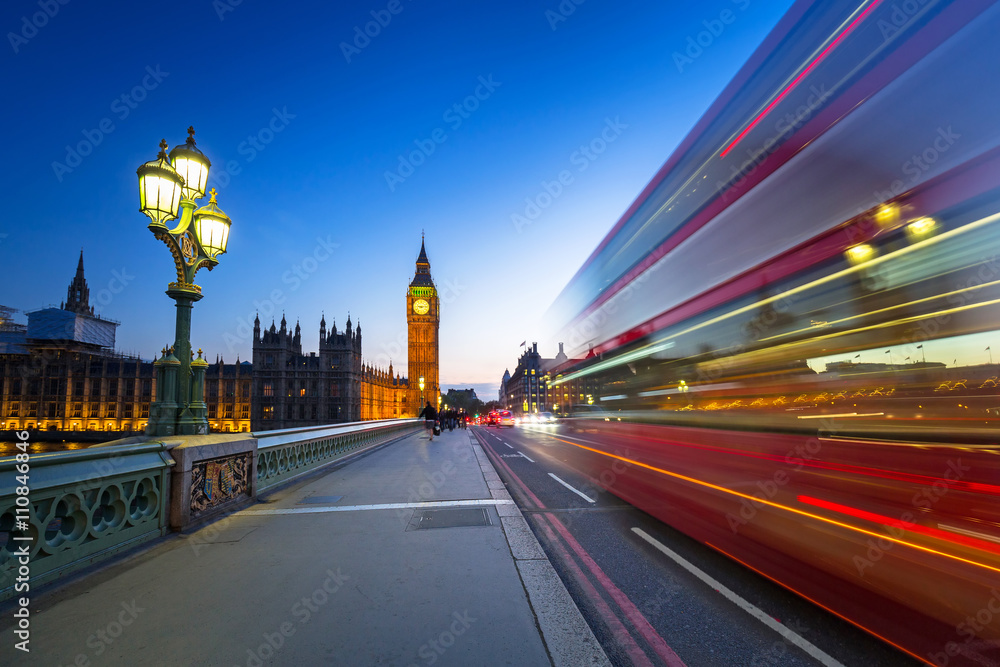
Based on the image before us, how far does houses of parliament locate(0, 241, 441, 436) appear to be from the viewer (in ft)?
276

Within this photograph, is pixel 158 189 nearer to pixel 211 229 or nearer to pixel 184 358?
pixel 211 229

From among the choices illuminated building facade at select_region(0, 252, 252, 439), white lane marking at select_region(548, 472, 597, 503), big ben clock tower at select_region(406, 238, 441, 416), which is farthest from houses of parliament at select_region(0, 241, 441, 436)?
white lane marking at select_region(548, 472, 597, 503)

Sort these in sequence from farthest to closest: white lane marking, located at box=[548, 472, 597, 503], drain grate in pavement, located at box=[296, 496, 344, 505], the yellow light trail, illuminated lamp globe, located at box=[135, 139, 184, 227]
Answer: white lane marking, located at box=[548, 472, 597, 503] < drain grate in pavement, located at box=[296, 496, 344, 505] < illuminated lamp globe, located at box=[135, 139, 184, 227] < the yellow light trail

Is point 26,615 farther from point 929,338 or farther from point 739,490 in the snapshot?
point 929,338

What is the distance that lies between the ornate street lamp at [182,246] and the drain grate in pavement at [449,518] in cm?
368

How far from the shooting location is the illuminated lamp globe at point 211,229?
7406 millimetres

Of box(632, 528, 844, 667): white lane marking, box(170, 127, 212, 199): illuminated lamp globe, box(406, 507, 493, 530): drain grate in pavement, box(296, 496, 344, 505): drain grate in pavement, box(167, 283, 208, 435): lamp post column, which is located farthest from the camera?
box(296, 496, 344, 505): drain grate in pavement

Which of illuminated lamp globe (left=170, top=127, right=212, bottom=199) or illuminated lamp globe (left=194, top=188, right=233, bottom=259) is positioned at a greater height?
illuminated lamp globe (left=170, top=127, right=212, bottom=199)

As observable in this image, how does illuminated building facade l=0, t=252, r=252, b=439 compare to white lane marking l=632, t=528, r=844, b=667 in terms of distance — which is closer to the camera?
white lane marking l=632, t=528, r=844, b=667

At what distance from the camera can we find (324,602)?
12.3ft

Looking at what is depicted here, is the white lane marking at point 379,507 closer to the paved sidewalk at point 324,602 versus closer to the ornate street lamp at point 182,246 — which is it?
the paved sidewalk at point 324,602

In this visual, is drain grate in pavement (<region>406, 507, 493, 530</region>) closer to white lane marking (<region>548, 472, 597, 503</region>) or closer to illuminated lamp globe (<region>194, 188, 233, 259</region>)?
white lane marking (<region>548, 472, 597, 503</region>)

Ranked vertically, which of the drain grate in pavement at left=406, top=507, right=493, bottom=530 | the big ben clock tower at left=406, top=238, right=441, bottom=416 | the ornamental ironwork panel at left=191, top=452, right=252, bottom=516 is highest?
the big ben clock tower at left=406, top=238, right=441, bottom=416

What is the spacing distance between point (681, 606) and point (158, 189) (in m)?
8.22
